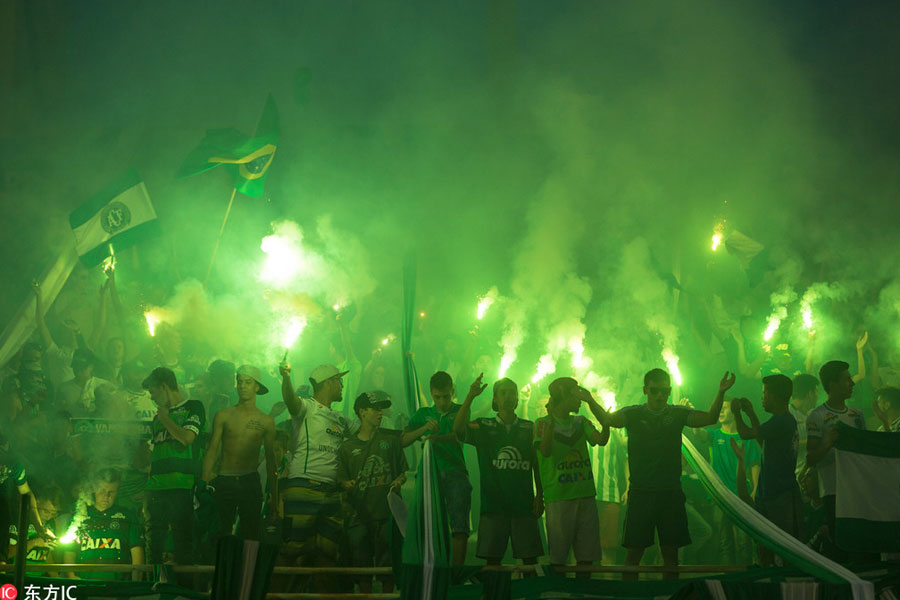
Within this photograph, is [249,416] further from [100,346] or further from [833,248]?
[833,248]

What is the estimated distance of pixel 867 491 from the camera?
4641mm

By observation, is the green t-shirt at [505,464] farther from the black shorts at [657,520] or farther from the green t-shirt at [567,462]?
the black shorts at [657,520]

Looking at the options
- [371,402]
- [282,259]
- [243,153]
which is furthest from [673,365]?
[243,153]

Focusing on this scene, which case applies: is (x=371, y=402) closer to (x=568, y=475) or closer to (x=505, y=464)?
(x=505, y=464)

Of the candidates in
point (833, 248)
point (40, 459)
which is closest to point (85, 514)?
point (40, 459)

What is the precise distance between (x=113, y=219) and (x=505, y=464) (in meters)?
6.82

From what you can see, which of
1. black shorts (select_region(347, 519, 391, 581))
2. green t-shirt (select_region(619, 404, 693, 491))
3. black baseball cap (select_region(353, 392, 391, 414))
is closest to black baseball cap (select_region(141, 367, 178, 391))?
black baseball cap (select_region(353, 392, 391, 414))

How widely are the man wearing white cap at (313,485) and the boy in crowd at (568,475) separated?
1468 millimetres

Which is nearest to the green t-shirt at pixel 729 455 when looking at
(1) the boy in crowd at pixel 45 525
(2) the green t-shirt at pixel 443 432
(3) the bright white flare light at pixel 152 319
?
(2) the green t-shirt at pixel 443 432

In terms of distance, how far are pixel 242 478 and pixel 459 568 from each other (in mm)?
2037

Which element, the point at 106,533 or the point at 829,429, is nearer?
the point at 829,429

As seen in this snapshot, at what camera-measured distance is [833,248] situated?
37.8 feet

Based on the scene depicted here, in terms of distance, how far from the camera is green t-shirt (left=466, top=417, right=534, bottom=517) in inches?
206

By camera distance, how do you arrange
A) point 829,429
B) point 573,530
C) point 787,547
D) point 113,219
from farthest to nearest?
point 113,219 < point 573,530 < point 829,429 < point 787,547
